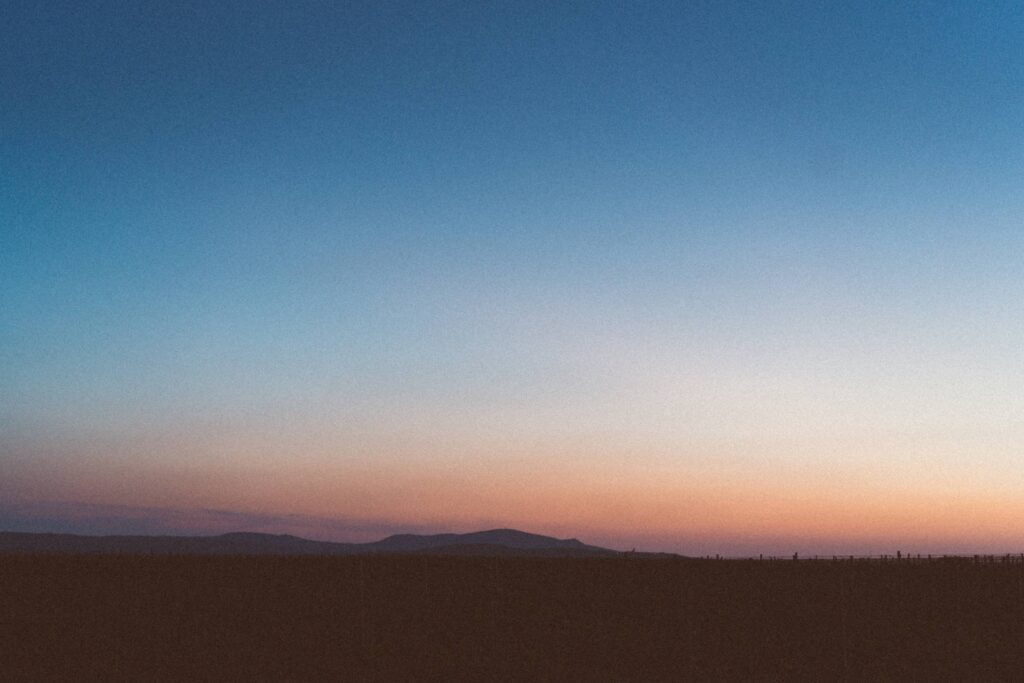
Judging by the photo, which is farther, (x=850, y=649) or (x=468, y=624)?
(x=468, y=624)

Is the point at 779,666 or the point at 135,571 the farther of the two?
the point at 135,571

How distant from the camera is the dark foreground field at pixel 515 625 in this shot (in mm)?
→ 28922

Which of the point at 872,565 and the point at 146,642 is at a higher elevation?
the point at 872,565

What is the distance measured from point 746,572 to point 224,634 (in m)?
36.5

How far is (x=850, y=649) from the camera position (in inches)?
1284

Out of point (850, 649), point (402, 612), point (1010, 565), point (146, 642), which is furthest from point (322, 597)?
point (1010, 565)

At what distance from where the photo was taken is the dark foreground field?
28.9m

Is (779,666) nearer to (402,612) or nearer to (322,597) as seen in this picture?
(402,612)

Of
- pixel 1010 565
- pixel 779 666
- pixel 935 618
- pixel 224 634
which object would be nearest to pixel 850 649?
pixel 779 666

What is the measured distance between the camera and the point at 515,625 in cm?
3912

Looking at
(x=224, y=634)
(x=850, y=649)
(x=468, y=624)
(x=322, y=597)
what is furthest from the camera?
(x=322, y=597)

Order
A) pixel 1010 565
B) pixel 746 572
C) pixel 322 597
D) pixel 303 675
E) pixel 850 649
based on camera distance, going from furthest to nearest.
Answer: pixel 1010 565 < pixel 746 572 < pixel 322 597 < pixel 850 649 < pixel 303 675

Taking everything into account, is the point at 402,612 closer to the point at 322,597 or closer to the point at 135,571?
the point at 322,597

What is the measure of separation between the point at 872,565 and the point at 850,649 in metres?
41.2
